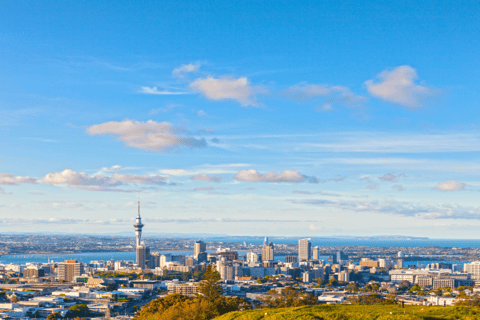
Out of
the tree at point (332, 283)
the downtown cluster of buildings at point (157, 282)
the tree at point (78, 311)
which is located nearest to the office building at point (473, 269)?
the downtown cluster of buildings at point (157, 282)

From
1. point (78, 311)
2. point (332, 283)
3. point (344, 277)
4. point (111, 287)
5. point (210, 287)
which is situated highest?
point (210, 287)

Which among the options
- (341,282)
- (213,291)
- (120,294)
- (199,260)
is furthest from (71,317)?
(199,260)

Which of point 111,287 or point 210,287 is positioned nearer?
point 210,287

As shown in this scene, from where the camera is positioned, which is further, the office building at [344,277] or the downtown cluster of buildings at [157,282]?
the office building at [344,277]

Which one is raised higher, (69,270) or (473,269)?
(69,270)

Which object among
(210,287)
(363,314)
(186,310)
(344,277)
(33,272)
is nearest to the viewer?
(363,314)

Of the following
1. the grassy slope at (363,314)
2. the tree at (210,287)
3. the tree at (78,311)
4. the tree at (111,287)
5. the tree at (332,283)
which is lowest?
the tree at (332,283)

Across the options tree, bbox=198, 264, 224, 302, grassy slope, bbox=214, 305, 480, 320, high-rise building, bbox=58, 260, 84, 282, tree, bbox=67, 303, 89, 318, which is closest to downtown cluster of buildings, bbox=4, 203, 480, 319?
high-rise building, bbox=58, 260, 84, 282

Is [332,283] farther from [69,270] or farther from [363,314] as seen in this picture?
[363,314]

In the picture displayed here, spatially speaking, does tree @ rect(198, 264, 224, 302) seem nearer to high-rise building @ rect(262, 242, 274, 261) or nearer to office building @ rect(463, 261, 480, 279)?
office building @ rect(463, 261, 480, 279)

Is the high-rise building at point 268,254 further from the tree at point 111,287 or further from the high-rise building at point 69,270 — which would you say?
the tree at point 111,287

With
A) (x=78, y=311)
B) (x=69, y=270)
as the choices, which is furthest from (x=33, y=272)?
(x=78, y=311)

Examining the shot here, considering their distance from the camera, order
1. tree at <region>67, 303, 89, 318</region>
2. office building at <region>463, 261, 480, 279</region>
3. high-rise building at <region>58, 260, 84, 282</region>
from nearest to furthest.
A: tree at <region>67, 303, 89, 318</region>, high-rise building at <region>58, 260, 84, 282</region>, office building at <region>463, 261, 480, 279</region>
